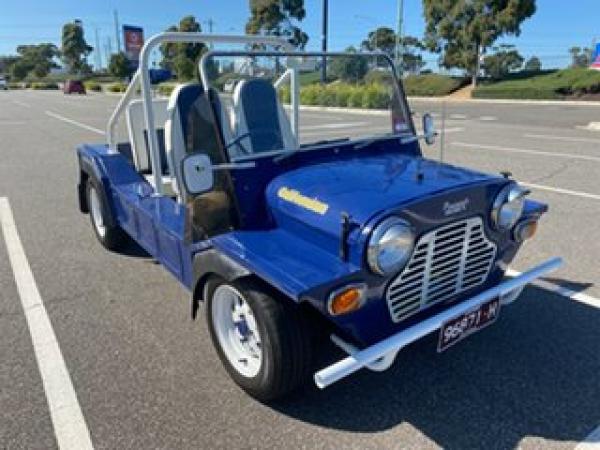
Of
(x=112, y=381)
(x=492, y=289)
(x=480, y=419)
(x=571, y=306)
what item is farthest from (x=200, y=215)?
(x=571, y=306)

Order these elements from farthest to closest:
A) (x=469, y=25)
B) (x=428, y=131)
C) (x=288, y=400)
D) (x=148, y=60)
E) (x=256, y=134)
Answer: (x=469, y=25) < (x=428, y=131) < (x=148, y=60) < (x=256, y=134) < (x=288, y=400)

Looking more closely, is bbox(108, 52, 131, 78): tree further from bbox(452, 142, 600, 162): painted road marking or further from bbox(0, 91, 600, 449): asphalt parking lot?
bbox(0, 91, 600, 449): asphalt parking lot

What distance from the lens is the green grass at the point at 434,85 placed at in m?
36.9

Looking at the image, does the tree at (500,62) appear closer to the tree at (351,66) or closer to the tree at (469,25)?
the tree at (469,25)

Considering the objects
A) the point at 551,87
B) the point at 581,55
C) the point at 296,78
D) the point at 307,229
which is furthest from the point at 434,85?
the point at 307,229

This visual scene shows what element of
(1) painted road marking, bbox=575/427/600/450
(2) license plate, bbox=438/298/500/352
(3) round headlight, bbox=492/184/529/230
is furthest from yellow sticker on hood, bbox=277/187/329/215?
(1) painted road marking, bbox=575/427/600/450

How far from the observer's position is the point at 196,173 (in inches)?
96.3

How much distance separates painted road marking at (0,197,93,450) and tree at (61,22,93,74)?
95288mm

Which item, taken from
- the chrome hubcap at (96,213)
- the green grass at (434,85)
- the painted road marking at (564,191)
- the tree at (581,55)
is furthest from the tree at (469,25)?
the chrome hubcap at (96,213)

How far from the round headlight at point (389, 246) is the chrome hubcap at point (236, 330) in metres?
0.72

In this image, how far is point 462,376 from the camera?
2.73m

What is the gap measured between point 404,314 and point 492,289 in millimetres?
528

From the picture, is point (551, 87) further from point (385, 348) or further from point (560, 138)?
point (385, 348)

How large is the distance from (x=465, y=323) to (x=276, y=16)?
43908 millimetres
